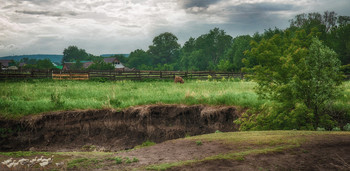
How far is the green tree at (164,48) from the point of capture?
12069cm

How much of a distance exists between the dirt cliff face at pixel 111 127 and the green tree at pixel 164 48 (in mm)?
105151

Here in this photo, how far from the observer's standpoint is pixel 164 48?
397 feet

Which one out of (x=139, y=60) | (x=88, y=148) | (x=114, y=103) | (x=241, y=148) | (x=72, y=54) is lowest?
(x=88, y=148)

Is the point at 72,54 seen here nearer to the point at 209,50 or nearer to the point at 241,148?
the point at 209,50

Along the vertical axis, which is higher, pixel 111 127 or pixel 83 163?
pixel 83 163

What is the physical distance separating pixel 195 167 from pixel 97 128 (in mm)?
11101

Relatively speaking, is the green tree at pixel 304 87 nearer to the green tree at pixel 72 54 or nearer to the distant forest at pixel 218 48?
the distant forest at pixel 218 48

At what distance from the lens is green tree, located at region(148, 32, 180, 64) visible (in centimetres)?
12069

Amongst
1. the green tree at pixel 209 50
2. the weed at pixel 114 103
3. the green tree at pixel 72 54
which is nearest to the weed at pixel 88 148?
the weed at pixel 114 103

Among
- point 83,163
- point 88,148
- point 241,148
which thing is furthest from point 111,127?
point 241,148

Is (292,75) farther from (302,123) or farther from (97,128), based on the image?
(97,128)

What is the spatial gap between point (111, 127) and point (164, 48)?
107373 mm

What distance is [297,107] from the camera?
10352 millimetres

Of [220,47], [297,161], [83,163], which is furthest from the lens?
[220,47]
